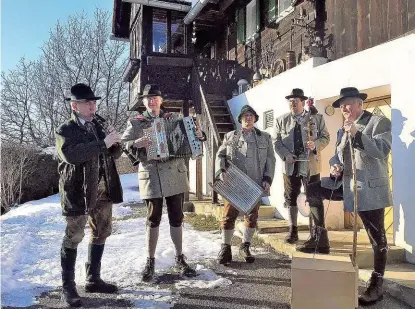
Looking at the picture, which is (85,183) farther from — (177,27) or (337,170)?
(177,27)

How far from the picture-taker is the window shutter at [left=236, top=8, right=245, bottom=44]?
40.2 feet

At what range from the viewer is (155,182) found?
404cm

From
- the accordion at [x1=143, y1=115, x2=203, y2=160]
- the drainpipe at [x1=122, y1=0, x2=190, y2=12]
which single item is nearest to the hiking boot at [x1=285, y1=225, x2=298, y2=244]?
the accordion at [x1=143, y1=115, x2=203, y2=160]

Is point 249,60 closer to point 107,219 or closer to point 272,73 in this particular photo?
point 272,73

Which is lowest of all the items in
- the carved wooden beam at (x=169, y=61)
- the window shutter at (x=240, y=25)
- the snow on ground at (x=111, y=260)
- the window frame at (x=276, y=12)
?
the snow on ground at (x=111, y=260)

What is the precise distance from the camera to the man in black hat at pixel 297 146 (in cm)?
473

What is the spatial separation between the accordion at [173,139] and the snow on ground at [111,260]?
1.35 meters

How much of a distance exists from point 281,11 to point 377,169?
23.9ft

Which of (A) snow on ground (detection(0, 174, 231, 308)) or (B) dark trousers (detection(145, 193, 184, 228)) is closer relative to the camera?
(A) snow on ground (detection(0, 174, 231, 308))

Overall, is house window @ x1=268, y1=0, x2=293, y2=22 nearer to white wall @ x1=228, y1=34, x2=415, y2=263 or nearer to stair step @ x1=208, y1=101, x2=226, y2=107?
stair step @ x1=208, y1=101, x2=226, y2=107

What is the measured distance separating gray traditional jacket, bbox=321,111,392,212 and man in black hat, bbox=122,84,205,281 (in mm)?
1558

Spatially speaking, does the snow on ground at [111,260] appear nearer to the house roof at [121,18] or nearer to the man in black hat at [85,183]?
the man in black hat at [85,183]

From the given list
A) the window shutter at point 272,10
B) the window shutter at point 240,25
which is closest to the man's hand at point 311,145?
the window shutter at point 272,10

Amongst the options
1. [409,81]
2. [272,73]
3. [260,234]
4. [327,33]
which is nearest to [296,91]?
[409,81]
